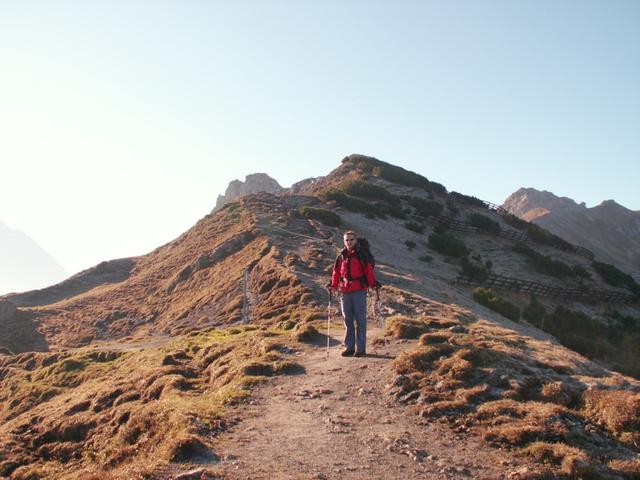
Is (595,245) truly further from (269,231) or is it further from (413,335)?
(413,335)

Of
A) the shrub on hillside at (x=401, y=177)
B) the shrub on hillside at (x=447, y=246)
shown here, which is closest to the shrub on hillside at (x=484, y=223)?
the shrub on hillside at (x=447, y=246)

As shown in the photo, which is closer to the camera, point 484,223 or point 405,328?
point 405,328

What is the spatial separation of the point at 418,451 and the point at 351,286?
574 cm

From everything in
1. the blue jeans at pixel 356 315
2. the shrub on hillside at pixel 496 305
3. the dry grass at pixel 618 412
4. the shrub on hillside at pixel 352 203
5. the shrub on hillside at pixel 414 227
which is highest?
the shrub on hillside at pixel 352 203

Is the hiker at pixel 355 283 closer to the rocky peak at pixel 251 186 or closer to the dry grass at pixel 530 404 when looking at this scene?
the dry grass at pixel 530 404

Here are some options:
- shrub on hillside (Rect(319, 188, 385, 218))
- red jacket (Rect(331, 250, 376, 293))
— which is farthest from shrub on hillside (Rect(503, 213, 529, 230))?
red jacket (Rect(331, 250, 376, 293))

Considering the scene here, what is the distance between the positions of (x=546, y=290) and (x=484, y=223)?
15462mm

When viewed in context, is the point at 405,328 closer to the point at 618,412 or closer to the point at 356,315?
the point at 356,315

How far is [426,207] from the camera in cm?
5788

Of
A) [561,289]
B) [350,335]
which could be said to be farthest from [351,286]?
[561,289]

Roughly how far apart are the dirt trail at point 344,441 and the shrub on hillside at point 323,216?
32.9 meters

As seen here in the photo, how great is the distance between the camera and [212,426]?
9.31m

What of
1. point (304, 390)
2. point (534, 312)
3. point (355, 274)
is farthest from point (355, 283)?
point (534, 312)

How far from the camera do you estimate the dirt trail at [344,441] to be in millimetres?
7457
